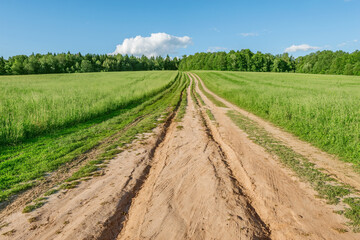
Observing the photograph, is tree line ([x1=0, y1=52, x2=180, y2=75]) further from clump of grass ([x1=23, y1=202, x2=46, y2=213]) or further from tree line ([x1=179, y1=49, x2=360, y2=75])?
clump of grass ([x1=23, y1=202, x2=46, y2=213])

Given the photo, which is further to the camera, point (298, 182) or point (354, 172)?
point (354, 172)

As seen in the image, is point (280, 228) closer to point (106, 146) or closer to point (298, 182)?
point (298, 182)

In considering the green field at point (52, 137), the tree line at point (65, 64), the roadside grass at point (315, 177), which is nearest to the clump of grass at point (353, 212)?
the roadside grass at point (315, 177)

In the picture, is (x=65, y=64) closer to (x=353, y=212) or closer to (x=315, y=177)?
(x=315, y=177)

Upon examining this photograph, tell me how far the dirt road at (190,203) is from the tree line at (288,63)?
90.0 meters

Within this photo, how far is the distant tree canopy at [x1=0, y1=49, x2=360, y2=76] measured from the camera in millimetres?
74312

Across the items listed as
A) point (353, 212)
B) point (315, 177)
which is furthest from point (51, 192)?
point (315, 177)

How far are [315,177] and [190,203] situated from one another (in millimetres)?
3435

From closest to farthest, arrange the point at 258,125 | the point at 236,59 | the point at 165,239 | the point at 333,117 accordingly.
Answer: the point at 165,239 → the point at 333,117 → the point at 258,125 → the point at 236,59

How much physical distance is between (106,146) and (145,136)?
171 centimetres

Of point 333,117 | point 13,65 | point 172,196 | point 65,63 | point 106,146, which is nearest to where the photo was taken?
point 172,196

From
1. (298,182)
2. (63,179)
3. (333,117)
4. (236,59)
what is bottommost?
(63,179)

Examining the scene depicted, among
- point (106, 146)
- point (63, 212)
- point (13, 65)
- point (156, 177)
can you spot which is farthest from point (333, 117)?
point (13, 65)

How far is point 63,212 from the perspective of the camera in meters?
3.80
